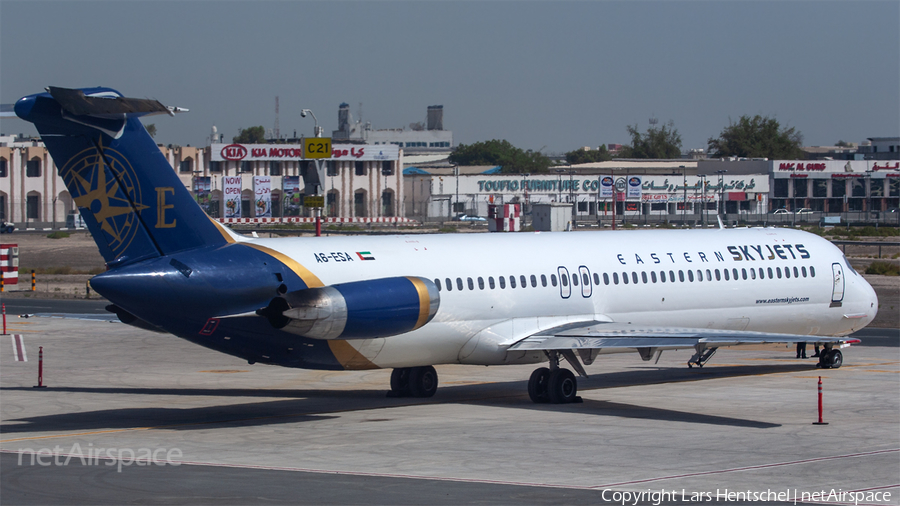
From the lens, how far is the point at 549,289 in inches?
961

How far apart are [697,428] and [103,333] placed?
25.2m

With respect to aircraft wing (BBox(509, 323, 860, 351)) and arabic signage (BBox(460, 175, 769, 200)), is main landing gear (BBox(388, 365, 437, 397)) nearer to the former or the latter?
aircraft wing (BBox(509, 323, 860, 351))

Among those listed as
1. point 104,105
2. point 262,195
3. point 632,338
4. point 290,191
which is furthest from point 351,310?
point 290,191

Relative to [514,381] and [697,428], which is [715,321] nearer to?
[514,381]

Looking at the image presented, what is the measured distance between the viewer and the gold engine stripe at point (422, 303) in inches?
809

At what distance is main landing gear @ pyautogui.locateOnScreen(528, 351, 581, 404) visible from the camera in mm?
23391

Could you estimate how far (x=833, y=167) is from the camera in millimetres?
A: 124750

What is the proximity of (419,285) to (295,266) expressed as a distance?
2.45m

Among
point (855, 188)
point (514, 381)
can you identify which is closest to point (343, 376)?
point (514, 381)

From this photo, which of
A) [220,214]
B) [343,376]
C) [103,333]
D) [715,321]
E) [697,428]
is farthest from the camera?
[220,214]

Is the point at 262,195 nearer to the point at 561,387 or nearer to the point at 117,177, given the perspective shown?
the point at 561,387

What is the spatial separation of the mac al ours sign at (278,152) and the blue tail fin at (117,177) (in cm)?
9264

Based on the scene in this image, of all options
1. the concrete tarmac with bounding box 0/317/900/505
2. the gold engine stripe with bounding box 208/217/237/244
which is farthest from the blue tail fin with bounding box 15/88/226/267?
the concrete tarmac with bounding box 0/317/900/505

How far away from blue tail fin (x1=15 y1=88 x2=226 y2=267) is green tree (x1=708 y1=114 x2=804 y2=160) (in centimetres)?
15841
